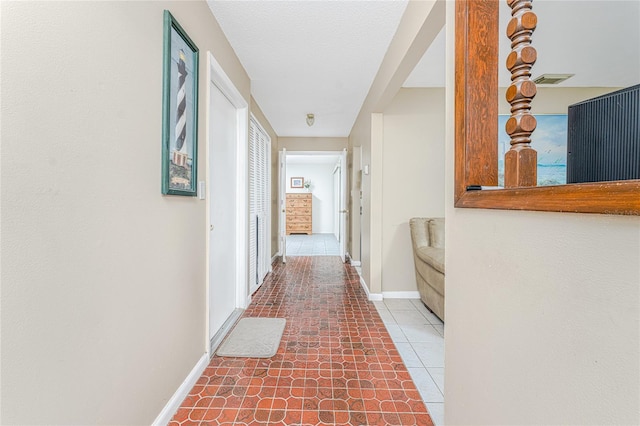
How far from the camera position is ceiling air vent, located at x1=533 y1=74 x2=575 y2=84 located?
2.85 metres

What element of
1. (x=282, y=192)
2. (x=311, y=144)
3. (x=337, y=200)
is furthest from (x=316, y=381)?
(x=337, y=200)

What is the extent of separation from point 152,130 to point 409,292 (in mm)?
2913

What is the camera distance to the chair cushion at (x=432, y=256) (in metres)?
2.39

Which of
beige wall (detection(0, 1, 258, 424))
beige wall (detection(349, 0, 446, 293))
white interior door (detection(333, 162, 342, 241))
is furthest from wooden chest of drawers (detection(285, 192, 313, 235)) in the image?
beige wall (detection(0, 1, 258, 424))

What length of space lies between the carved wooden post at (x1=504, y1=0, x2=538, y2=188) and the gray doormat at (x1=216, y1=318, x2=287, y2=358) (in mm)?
1868

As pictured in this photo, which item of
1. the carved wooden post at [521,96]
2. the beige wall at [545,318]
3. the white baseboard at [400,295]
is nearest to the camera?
the beige wall at [545,318]

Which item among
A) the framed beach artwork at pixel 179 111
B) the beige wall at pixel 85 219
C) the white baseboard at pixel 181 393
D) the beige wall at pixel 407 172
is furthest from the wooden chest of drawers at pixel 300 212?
the beige wall at pixel 85 219

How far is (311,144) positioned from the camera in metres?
5.47

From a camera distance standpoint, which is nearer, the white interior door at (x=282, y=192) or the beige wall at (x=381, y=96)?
the beige wall at (x=381, y=96)

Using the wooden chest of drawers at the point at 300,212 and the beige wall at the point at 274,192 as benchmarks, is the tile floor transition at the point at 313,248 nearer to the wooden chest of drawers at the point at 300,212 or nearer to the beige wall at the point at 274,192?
the beige wall at the point at 274,192

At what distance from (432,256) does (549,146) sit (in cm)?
193

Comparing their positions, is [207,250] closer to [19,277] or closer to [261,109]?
[19,277]

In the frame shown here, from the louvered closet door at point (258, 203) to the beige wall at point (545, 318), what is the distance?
2516 mm

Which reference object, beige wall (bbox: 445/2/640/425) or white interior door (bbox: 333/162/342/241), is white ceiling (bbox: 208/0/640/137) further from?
white interior door (bbox: 333/162/342/241)
